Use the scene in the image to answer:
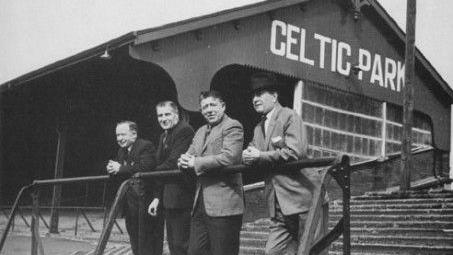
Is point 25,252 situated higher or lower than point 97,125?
lower

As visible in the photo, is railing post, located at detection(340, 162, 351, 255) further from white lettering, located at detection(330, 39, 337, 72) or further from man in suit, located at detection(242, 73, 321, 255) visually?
white lettering, located at detection(330, 39, 337, 72)

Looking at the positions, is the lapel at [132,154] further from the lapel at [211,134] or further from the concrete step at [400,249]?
the concrete step at [400,249]

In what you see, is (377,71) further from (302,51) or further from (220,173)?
(220,173)

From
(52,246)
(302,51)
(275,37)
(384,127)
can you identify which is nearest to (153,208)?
(52,246)

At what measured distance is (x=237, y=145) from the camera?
14.1ft

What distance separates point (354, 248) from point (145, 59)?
4.36 meters

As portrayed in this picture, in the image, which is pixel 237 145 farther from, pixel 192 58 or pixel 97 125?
pixel 97 125

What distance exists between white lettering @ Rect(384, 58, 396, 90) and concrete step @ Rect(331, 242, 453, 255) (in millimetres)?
9049

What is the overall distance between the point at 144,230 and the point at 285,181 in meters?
1.60

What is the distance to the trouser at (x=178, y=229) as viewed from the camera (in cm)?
498

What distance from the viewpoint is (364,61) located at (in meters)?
14.0

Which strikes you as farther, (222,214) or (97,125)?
(97,125)

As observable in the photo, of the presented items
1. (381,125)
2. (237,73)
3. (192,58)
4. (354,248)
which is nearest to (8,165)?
(237,73)

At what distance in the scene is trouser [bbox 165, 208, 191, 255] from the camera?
196 inches
